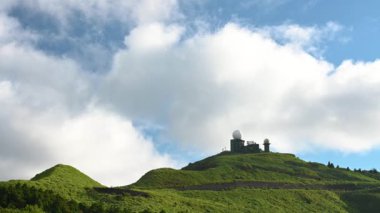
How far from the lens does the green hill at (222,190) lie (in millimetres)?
71625

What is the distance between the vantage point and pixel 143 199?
7994 centimetres

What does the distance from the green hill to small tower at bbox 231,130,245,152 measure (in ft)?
27.6

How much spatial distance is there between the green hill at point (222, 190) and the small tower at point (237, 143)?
8.42 meters

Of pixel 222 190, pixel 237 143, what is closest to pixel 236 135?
pixel 237 143

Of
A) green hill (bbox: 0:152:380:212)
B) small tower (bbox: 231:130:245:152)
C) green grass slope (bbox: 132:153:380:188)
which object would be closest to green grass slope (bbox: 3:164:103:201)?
green hill (bbox: 0:152:380:212)

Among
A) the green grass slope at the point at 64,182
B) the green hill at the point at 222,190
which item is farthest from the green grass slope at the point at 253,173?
the green grass slope at the point at 64,182

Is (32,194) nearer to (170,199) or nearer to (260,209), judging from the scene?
(170,199)

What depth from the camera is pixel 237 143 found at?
154250 mm

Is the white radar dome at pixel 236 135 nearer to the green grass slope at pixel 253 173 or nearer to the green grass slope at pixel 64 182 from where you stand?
the green grass slope at pixel 253 173

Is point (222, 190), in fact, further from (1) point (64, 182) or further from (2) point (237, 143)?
(2) point (237, 143)

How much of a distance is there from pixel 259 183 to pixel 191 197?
2387 centimetres

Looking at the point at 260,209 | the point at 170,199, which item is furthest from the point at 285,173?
→ the point at 170,199

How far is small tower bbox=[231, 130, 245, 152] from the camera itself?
153875 millimetres

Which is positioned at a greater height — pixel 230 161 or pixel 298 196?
pixel 230 161
